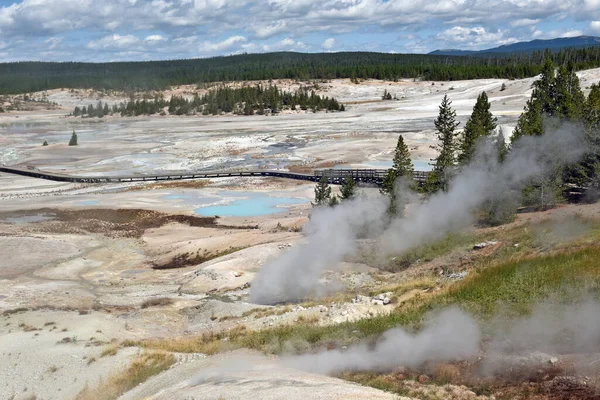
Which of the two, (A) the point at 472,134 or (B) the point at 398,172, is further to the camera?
(A) the point at 472,134

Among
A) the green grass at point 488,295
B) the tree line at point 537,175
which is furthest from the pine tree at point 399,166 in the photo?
the green grass at point 488,295

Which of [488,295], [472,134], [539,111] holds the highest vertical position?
[539,111]

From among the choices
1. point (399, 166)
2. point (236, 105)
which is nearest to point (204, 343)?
point (399, 166)

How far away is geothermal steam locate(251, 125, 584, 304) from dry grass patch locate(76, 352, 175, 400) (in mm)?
8570

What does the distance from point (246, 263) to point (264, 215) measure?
1636cm

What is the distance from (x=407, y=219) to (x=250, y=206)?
78.4 ft

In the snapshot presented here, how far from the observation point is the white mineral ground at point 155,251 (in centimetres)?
1633

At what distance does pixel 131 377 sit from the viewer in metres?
15.7

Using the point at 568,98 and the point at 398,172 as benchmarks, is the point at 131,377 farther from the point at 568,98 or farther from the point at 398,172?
the point at 568,98

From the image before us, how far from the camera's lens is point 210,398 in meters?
12.1

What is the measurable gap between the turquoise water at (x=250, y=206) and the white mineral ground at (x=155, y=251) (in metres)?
1.36

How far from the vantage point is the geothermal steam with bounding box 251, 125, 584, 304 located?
25.2 m

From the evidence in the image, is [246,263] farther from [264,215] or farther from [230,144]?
[230,144]

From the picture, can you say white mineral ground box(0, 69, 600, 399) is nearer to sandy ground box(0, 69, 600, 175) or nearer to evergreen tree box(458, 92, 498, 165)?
sandy ground box(0, 69, 600, 175)
